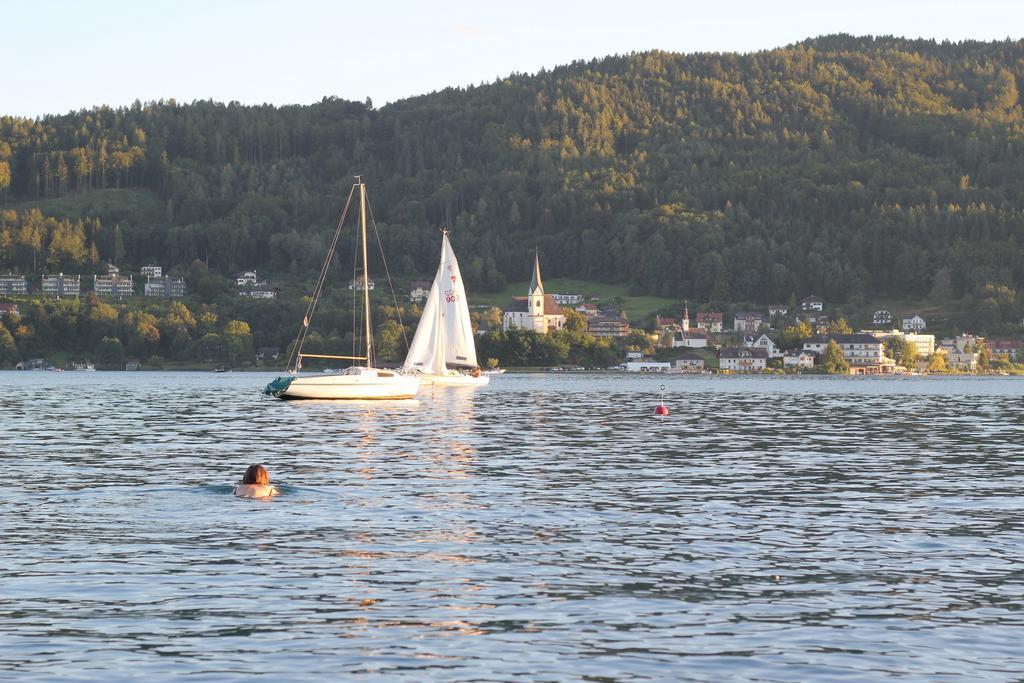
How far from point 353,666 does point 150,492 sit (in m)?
25.6

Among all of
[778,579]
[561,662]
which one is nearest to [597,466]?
[778,579]

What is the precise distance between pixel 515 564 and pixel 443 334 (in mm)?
128508

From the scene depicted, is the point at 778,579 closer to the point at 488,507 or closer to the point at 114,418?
the point at 488,507

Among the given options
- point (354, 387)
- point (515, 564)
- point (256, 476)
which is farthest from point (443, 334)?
point (515, 564)

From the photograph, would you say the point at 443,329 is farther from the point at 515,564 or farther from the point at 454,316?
the point at 515,564

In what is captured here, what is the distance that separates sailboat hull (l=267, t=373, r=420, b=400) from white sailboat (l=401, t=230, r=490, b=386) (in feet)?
99.5

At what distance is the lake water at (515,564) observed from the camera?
22641mm

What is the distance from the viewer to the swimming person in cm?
4419

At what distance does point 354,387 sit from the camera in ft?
401

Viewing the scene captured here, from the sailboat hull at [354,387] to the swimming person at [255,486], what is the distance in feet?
253

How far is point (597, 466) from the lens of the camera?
5750cm

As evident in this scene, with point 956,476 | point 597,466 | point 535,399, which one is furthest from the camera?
point 535,399

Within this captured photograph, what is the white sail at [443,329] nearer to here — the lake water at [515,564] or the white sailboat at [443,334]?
the white sailboat at [443,334]

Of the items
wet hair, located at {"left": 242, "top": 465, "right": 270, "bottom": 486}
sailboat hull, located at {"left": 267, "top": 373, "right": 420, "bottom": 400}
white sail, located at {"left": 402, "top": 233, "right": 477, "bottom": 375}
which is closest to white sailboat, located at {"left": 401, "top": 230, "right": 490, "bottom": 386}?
white sail, located at {"left": 402, "top": 233, "right": 477, "bottom": 375}
